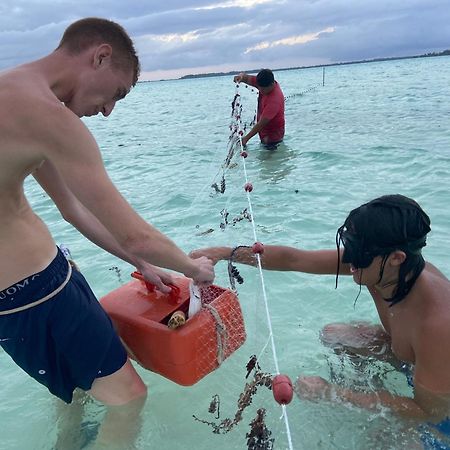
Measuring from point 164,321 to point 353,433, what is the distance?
131 centimetres

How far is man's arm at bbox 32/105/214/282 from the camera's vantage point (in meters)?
1.85

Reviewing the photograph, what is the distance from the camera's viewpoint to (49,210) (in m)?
8.65

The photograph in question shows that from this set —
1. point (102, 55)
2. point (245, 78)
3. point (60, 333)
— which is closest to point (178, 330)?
point (60, 333)

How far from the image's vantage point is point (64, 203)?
2811 mm

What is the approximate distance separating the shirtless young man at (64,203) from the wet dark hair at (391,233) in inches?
30.1

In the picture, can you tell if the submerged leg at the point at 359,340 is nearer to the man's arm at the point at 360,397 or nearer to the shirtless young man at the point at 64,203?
the man's arm at the point at 360,397

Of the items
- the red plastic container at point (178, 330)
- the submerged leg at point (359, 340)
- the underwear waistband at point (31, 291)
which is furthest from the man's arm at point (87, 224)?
the submerged leg at point (359, 340)

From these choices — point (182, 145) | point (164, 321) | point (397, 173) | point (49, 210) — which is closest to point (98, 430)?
point (164, 321)

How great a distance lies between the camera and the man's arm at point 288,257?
3082 mm

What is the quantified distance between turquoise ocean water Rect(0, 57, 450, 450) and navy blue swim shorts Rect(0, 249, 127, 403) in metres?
0.71

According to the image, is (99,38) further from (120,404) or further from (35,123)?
(120,404)

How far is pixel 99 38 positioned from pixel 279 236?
4.40 metres

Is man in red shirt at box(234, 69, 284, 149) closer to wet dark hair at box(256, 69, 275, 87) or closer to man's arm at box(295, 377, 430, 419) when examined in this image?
wet dark hair at box(256, 69, 275, 87)

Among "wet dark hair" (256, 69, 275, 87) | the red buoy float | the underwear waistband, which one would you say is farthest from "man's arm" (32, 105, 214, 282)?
"wet dark hair" (256, 69, 275, 87)
